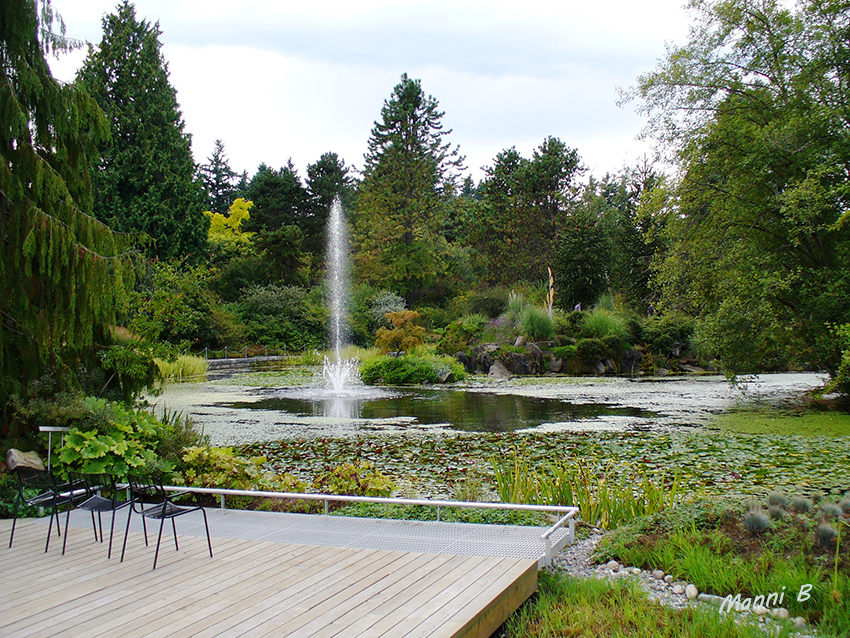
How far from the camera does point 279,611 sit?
2.89 metres

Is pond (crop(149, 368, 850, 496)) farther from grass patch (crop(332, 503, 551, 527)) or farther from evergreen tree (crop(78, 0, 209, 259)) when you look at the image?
evergreen tree (crop(78, 0, 209, 259))

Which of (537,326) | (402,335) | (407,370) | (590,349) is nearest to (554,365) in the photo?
(590,349)

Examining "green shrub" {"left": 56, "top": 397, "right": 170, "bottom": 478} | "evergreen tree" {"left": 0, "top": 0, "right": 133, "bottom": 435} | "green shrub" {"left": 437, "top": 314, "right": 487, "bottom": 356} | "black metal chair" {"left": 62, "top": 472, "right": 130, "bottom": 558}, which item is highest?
"evergreen tree" {"left": 0, "top": 0, "right": 133, "bottom": 435}

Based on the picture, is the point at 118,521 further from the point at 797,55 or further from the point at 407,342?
the point at 407,342

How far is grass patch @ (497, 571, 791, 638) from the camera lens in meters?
2.90

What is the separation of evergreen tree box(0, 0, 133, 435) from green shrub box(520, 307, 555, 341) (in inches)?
722

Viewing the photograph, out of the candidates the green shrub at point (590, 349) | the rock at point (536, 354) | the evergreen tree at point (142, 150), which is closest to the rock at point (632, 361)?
the green shrub at point (590, 349)

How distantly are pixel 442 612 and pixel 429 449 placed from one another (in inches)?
214

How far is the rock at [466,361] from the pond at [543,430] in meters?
5.13

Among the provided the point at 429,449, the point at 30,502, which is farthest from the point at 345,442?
the point at 30,502

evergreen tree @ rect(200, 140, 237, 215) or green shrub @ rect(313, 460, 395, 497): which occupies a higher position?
evergreen tree @ rect(200, 140, 237, 215)

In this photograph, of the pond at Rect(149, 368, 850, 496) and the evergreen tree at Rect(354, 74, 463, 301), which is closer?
the pond at Rect(149, 368, 850, 496)

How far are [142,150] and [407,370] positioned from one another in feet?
60.2

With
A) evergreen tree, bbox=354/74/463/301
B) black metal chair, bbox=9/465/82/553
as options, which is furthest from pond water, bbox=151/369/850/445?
evergreen tree, bbox=354/74/463/301
